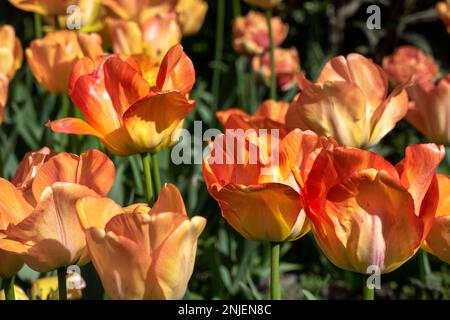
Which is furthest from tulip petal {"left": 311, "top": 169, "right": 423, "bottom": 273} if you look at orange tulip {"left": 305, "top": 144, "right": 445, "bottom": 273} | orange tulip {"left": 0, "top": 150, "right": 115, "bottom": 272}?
orange tulip {"left": 0, "top": 150, "right": 115, "bottom": 272}

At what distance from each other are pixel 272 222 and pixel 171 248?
0.20 m

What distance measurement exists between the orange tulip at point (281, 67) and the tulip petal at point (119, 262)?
159 centimetres

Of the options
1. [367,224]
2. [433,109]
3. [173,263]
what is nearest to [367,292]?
[367,224]

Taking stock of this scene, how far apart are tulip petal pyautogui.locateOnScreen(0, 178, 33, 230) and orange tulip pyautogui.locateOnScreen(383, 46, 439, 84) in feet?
4.58

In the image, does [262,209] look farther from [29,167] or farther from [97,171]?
[29,167]

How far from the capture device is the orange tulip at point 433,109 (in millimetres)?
1586

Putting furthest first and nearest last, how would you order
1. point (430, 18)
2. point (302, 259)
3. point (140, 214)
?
1. point (430, 18)
2. point (302, 259)
3. point (140, 214)

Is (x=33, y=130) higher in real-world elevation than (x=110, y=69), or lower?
lower

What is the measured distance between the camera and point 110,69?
A: 1180mm

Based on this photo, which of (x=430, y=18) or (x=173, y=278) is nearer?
(x=173, y=278)
